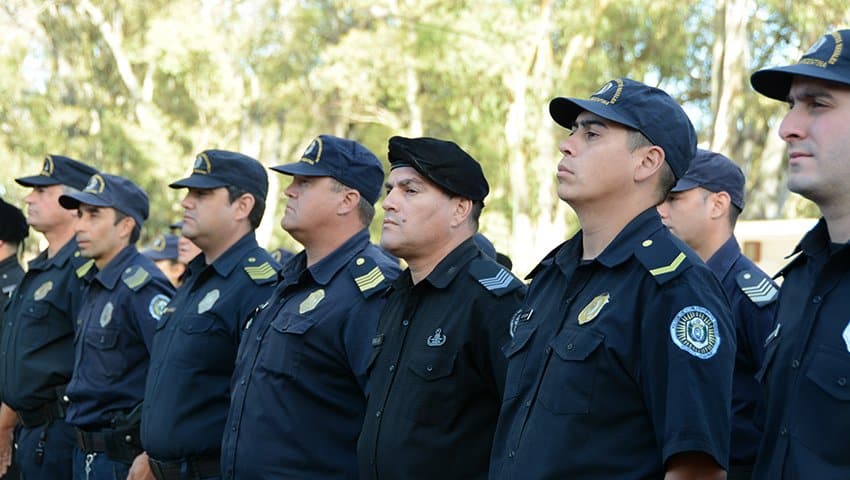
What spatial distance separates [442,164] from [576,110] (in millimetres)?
934

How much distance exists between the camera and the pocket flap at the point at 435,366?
4.02 meters

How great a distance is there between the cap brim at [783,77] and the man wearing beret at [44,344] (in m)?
4.79

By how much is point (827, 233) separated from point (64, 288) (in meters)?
5.37

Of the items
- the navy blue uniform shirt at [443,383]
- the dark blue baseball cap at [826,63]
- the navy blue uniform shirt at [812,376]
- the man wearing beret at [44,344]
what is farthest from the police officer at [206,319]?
the dark blue baseball cap at [826,63]

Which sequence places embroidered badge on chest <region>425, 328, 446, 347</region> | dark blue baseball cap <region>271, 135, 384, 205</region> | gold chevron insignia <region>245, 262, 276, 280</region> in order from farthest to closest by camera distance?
gold chevron insignia <region>245, 262, 276, 280</region> < dark blue baseball cap <region>271, 135, 384, 205</region> < embroidered badge on chest <region>425, 328, 446, 347</region>

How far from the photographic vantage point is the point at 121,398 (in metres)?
6.24

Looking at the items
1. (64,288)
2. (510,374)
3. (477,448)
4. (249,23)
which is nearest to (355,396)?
(477,448)

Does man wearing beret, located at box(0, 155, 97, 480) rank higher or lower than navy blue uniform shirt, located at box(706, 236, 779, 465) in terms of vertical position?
lower

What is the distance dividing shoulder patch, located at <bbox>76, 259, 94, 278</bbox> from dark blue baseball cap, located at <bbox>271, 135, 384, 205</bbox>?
7.08ft

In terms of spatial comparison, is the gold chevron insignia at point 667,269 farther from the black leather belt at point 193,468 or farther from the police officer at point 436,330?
the black leather belt at point 193,468

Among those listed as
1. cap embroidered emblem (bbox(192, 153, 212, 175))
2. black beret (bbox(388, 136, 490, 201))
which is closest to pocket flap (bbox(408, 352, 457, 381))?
black beret (bbox(388, 136, 490, 201))

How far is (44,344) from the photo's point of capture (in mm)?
7000

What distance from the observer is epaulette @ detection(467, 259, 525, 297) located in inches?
165

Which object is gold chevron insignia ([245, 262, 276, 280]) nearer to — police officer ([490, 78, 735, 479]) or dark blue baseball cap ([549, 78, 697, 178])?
police officer ([490, 78, 735, 479])
